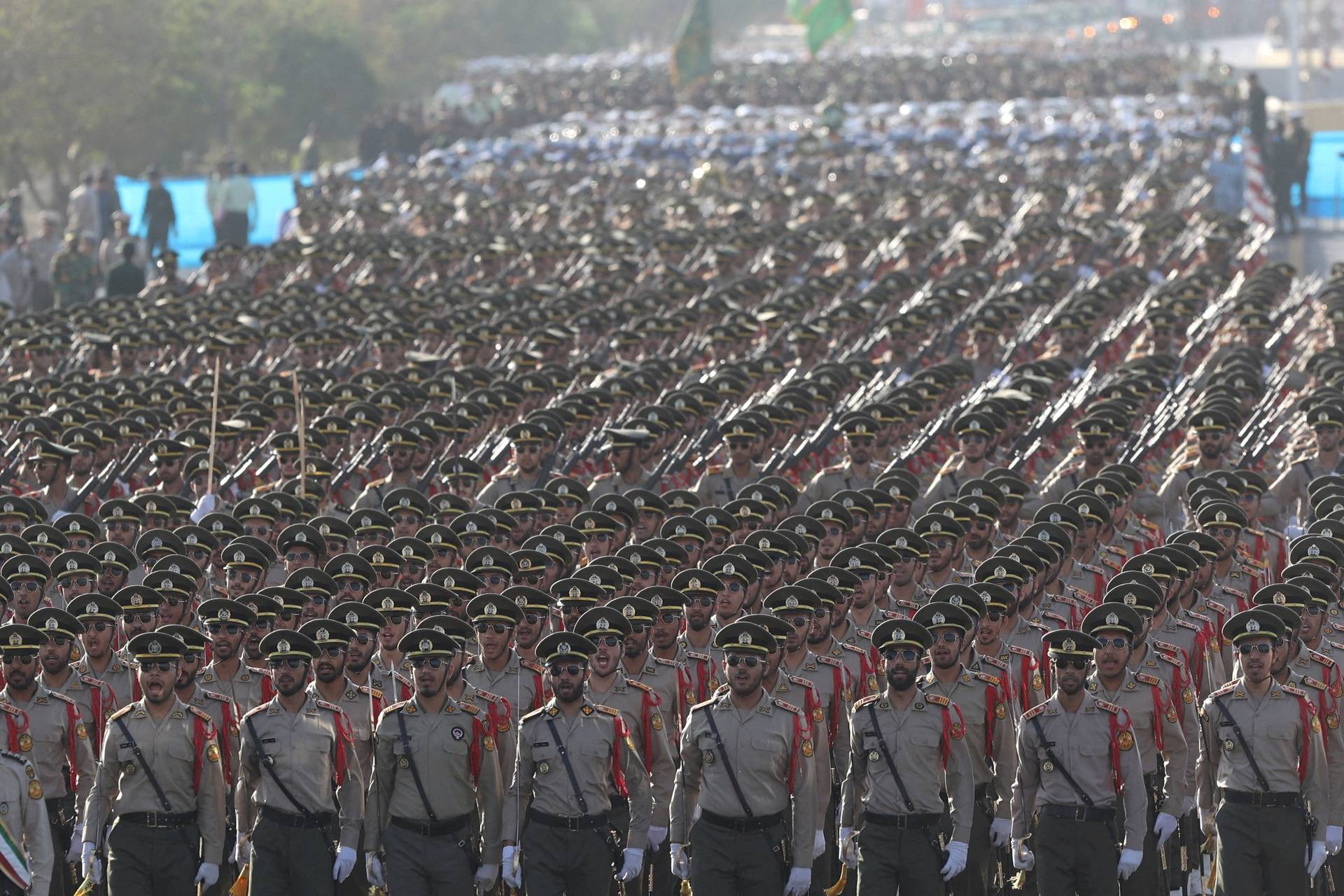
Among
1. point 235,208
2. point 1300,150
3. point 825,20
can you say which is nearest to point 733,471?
point 235,208

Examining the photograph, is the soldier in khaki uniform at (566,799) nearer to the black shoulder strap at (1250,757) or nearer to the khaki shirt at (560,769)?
the khaki shirt at (560,769)

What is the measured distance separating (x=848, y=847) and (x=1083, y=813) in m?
0.99

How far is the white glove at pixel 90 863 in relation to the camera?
33.6 feet

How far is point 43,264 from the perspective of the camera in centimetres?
3059

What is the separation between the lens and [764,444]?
667 inches

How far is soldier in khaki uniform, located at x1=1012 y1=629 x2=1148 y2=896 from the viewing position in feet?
33.3

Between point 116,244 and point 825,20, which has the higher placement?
point 116,244

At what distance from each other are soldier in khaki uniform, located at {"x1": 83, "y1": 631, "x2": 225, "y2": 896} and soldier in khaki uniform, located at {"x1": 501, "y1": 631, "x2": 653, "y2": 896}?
4.04 ft

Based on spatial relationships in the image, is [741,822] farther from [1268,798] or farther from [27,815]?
[27,815]

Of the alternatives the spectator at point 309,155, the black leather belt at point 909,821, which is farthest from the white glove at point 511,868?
the spectator at point 309,155

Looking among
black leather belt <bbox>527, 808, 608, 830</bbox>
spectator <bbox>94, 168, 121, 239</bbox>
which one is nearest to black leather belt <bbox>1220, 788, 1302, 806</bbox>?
black leather belt <bbox>527, 808, 608, 830</bbox>

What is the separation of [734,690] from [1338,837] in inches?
103

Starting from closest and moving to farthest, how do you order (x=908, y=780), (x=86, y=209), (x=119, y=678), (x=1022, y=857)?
(x=908, y=780) → (x=1022, y=857) → (x=119, y=678) → (x=86, y=209)

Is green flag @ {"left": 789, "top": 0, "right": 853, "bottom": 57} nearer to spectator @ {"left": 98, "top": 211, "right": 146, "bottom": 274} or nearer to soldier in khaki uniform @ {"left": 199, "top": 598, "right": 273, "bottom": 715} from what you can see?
spectator @ {"left": 98, "top": 211, "right": 146, "bottom": 274}
